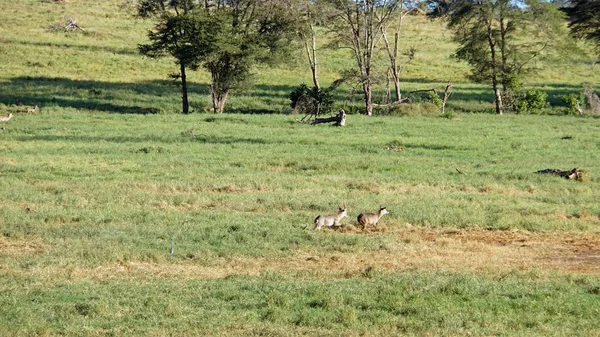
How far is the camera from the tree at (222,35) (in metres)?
37.9

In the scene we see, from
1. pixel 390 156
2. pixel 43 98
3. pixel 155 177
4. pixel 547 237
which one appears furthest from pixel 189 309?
pixel 43 98

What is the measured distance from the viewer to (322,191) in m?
18.6

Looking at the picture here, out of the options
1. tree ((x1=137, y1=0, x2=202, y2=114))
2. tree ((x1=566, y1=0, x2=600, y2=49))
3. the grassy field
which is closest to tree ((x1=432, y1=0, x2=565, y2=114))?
tree ((x1=566, y1=0, x2=600, y2=49))

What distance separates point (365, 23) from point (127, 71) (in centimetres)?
1732

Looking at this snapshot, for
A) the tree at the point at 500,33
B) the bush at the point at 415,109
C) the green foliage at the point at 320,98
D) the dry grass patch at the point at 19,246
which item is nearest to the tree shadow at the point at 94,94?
the green foliage at the point at 320,98

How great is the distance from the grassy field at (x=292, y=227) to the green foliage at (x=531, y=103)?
542 centimetres

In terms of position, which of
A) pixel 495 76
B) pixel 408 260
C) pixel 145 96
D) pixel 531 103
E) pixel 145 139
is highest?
pixel 495 76

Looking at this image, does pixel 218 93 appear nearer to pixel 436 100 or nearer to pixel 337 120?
pixel 436 100

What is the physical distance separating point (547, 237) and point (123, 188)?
905 cm

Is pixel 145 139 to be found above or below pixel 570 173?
above

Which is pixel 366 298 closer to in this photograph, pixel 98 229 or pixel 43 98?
pixel 98 229

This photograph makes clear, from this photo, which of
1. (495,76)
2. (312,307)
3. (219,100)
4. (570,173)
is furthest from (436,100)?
(312,307)

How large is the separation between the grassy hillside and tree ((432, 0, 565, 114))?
229 cm

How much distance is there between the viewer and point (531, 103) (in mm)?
40594
